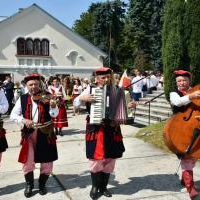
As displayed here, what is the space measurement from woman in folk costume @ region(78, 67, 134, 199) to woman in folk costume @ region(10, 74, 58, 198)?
54 centimetres

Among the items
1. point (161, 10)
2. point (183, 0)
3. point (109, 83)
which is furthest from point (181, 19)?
point (161, 10)

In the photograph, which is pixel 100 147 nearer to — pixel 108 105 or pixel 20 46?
pixel 108 105

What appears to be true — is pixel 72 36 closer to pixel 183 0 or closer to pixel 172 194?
pixel 183 0

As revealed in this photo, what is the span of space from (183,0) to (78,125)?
5.34 m

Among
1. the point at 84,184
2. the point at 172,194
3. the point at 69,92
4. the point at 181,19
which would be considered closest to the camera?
the point at 172,194

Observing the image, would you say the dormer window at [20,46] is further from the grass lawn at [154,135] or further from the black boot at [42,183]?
the black boot at [42,183]

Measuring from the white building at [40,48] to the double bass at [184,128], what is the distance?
26.7 meters

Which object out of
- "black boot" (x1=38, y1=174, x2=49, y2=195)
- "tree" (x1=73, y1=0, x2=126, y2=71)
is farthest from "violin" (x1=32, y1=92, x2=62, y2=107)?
"tree" (x1=73, y1=0, x2=126, y2=71)

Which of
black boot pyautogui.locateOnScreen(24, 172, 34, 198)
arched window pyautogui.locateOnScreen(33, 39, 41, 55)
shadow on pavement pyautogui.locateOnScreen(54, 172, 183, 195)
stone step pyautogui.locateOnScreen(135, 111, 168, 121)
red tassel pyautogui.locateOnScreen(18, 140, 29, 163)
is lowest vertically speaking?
shadow on pavement pyautogui.locateOnScreen(54, 172, 183, 195)

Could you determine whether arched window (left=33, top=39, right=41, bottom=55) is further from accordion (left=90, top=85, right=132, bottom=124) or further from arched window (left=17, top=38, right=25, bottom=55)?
accordion (left=90, top=85, right=132, bottom=124)

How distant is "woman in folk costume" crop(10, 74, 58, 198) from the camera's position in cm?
554

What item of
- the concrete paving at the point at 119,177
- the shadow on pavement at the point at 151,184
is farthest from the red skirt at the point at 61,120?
the shadow on pavement at the point at 151,184

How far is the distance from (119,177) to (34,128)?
5.42 feet

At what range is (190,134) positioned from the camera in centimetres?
519
